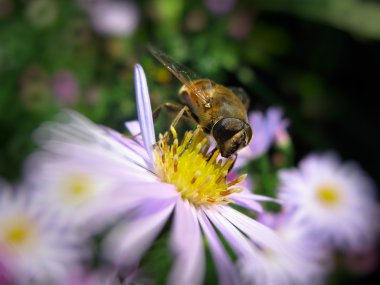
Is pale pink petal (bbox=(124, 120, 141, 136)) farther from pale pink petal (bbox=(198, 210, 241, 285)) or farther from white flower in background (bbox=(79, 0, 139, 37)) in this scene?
white flower in background (bbox=(79, 0, 139, 37))

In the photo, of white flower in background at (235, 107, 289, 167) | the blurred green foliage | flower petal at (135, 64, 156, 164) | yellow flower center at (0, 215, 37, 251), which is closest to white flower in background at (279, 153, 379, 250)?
white flower in background at (235, 107, 289, 167)

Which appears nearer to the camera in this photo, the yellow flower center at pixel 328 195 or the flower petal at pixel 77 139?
the flower petal at pixel 77 139

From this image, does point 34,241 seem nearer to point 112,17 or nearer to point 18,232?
point 18,232

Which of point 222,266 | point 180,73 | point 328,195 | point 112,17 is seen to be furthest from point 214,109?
point 112,17

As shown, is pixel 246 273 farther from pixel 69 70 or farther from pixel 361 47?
pixel 361 47

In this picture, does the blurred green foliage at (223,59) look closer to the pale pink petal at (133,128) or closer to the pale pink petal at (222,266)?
the pale pink petal at (133,128)

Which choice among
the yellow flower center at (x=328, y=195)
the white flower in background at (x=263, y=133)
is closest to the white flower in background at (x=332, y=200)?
the yellow flower center at (x=328, y=195)
